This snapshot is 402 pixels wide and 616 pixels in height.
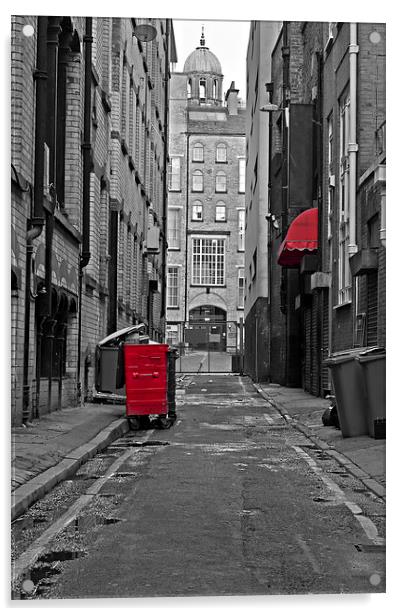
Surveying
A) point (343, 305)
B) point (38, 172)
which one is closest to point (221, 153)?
point (343, 305)

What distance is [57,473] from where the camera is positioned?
343 inches

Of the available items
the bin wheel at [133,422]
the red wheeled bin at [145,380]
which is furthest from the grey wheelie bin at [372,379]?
the bin wheel at [133,422]

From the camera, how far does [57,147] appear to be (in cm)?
1277

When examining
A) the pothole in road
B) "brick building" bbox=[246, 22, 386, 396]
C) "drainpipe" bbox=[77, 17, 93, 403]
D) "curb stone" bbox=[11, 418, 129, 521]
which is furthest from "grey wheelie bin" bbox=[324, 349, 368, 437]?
the pothole in road

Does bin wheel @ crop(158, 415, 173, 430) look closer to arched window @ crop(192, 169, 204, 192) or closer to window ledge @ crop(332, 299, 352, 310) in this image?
arched window @ crop(192, 169, 204, 192)

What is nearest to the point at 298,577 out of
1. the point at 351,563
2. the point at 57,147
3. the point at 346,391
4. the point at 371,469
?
the point at 351,563

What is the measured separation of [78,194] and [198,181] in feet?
9.70

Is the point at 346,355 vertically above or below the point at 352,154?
below

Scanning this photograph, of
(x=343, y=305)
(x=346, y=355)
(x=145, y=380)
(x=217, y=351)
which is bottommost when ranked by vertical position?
(x=145, y=380)

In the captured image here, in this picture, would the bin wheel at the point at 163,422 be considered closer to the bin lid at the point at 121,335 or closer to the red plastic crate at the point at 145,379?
the red plastic crate at the point at 145,379

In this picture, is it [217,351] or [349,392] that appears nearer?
[349,392]

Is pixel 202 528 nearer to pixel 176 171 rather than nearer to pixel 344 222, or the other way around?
pixel 344 222

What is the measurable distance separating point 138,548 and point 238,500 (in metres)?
2.20

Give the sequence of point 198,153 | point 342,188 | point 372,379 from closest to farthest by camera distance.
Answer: point 372,379 → point 342,188 → point 198,153
